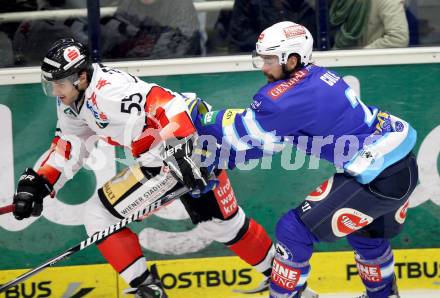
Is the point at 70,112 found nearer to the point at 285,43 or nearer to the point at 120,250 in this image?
the point at 120,250

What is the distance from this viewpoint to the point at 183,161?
523 centimetres

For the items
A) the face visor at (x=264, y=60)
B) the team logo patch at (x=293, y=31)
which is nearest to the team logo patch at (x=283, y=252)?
the face visor at (x=264, y=60)

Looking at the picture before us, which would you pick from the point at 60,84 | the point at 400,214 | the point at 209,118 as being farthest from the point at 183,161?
the point at 400,214

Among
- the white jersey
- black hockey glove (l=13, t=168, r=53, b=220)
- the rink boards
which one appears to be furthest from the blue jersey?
the rink boards

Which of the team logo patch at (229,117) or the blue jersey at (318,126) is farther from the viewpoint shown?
Result: the team logo patch at (229,117)

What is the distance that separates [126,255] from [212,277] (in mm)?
818

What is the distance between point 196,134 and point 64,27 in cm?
111

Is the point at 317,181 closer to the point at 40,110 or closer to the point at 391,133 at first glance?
the point at 391,133

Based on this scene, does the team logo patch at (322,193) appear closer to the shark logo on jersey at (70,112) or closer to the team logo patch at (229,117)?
the team logo patch at (229,117)

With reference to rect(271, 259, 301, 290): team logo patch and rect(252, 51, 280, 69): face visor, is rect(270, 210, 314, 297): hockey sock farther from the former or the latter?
rect(252, 51, 280, 69): face visor

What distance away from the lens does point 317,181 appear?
6133 mm

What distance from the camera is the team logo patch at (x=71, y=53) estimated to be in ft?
17.3

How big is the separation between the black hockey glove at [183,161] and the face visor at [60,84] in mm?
520

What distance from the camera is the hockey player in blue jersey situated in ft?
16.8
